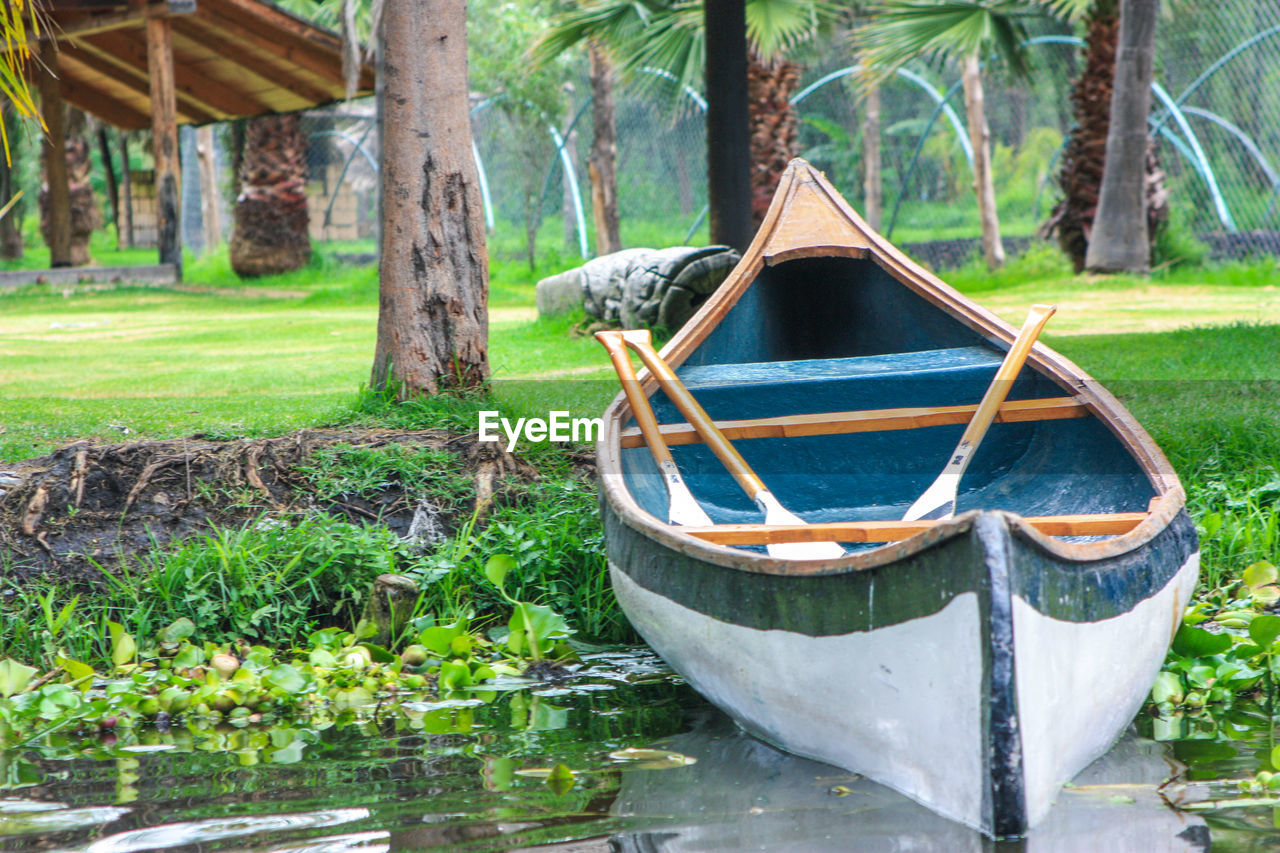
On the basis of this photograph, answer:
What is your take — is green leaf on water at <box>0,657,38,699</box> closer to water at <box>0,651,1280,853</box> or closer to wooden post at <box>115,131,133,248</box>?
water at <box>0,651,1280,853</box>

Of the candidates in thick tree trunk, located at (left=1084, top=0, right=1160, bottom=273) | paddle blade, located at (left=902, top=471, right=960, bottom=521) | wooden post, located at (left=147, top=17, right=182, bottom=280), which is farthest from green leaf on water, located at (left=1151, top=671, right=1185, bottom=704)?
wooden post, located at (left=147, top=17, right=182, bottom=280)

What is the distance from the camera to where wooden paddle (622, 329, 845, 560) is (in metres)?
3.43

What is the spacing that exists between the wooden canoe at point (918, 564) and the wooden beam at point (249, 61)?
37.8 ft

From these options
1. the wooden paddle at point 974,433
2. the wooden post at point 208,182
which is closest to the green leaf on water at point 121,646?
the wooden paddle at point 974,433

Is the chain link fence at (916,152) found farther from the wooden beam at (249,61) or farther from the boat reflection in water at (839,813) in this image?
the boat reflection in water at (839,813)

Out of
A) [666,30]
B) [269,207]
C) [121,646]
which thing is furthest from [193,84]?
[121,646]

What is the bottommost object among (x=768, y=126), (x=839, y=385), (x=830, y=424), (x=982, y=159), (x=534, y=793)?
(x=534, y=793)

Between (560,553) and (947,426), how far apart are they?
1.58 m

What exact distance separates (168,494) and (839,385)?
2.60 metres

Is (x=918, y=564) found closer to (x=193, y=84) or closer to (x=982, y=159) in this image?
(x=982, y=159)

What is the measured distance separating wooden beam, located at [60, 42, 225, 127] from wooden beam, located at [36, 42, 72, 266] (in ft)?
1.47

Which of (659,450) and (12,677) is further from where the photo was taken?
(659,450)

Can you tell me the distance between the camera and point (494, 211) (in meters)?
20.3

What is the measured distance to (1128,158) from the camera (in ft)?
39.1
